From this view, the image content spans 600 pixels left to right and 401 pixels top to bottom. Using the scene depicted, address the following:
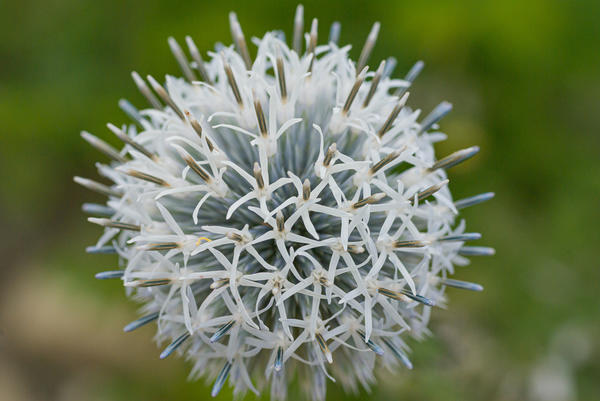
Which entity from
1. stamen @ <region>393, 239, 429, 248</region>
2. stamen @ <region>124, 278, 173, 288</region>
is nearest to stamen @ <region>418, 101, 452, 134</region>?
stamen @ <region>393, 239, 429, 248</region>

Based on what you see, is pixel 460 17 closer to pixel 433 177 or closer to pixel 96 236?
pixel 433 177

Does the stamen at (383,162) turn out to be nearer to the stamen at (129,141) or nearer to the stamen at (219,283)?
the stamen at (219,283)

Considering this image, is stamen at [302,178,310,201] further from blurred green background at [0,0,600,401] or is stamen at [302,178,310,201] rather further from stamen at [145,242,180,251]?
blurred green background at [0,0,600,401]

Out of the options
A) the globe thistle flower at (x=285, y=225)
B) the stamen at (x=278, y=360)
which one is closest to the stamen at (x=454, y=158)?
the globe thistle flower at (x=285, y=225)

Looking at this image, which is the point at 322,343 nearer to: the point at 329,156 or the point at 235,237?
the point at 235,237

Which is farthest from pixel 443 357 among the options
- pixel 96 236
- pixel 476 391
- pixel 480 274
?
pixel 96 236
